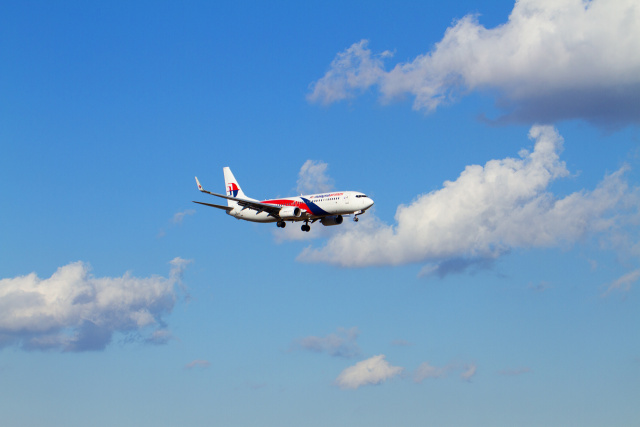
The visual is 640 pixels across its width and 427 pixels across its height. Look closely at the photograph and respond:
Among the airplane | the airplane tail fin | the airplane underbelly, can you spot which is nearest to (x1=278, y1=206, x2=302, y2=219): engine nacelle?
the airplane

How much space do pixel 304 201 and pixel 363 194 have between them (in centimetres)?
932

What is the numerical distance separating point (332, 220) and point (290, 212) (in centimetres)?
679

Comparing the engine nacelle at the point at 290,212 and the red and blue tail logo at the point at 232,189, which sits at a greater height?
the red and blue tail logo at the point at 232,189

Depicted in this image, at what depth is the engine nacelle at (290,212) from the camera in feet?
386

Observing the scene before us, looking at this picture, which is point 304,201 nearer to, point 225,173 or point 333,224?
point 333,224

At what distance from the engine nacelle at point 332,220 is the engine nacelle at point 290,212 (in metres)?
4.45

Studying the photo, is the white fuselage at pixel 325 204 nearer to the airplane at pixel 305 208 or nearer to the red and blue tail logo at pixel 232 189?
the airplane at pixel 305 208

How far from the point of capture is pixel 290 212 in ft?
387

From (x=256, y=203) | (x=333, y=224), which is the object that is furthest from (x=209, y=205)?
(x=333, y=224)

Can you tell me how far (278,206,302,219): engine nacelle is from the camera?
11756 centimetres

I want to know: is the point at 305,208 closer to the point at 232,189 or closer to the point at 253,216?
the point at 253,216

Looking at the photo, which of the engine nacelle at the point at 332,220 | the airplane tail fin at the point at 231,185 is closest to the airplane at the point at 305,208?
the engine nacelle at the point at 332,220

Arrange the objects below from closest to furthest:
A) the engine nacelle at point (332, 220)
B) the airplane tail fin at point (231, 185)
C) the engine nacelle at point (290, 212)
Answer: the engine nacelle at point (290, 212), the engine nacelle at point (332, 220), the airplane tail fin at point (231, 185)

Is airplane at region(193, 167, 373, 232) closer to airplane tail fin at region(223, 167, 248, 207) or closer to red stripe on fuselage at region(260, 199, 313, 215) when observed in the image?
red stripe on fuselage at region(260, 199, 313, 215)
